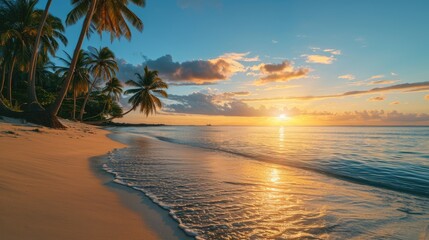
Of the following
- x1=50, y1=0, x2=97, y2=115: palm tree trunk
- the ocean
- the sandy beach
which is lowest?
the ocean

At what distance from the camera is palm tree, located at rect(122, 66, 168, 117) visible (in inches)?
1497

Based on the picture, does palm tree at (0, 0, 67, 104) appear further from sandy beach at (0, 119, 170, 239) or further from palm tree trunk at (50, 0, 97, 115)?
sandy beach at (0, 119, 170, 239)

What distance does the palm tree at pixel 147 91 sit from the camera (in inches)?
1497

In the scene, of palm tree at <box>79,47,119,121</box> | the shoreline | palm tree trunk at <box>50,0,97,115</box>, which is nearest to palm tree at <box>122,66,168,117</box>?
palm tree at <box>79,47,119,121</box>

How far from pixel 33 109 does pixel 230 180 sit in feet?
45.1

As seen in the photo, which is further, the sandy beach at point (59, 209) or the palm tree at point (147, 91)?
the palm tree at point (147, 91)

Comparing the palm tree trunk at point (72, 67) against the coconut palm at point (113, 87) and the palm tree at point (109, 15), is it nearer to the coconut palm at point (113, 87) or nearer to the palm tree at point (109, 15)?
the palm tree at point (109, 15)

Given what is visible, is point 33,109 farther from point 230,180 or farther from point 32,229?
point 32,229

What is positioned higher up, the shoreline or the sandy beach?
the sandy beach

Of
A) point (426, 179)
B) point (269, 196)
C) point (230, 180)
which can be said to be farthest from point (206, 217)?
point (426, 179)

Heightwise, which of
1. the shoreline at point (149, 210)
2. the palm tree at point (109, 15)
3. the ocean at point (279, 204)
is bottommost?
the ocean at point (279, 204)

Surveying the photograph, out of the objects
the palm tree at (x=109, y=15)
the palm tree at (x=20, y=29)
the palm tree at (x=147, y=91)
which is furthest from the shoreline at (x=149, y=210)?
the palm tree at (x=147, y=91)

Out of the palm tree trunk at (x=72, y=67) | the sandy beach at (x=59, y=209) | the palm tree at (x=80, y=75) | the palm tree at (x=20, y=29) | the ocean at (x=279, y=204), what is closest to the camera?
the sandy beach at (x=59, y=209)

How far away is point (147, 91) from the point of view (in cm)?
3878
